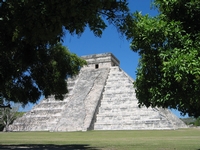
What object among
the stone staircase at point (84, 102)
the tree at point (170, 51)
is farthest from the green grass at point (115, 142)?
the stone staircase at point (84, 102)

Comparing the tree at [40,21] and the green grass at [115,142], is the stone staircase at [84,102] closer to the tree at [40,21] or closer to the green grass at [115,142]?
the green grass at [115,142]

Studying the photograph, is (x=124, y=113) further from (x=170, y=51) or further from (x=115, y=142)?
(x=170, y=51)

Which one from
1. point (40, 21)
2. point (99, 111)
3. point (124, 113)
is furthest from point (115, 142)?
point (99, 111)

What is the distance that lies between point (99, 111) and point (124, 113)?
2.94 meters

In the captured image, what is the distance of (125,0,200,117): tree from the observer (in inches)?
249

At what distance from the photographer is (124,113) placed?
28109mm

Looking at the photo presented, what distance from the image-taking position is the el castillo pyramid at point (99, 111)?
26375mm

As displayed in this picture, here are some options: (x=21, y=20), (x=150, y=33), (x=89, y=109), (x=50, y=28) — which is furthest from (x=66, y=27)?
(x=89, y=109)

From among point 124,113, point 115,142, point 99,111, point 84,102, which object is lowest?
point 115,142

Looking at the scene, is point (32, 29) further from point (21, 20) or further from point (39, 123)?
point (39, 123)

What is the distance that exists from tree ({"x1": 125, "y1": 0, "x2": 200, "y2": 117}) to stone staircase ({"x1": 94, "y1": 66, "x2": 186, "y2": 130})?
1830 centimetres

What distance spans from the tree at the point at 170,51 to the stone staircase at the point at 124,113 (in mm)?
18298

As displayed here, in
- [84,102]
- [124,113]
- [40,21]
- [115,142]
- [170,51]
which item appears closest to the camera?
[40,21]

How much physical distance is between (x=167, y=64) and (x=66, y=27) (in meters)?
2.50
